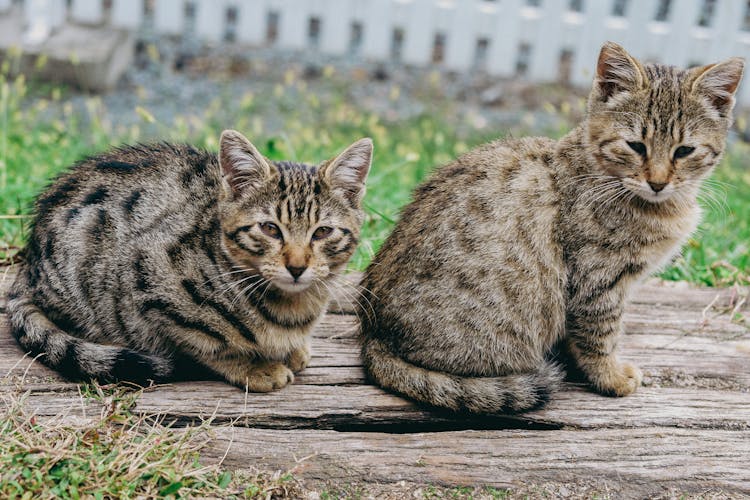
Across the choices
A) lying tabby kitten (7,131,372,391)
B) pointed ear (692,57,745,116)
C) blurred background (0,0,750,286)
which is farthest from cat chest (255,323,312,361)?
blurred background (0,0,750,286)

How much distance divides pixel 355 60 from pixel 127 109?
3.00 metres

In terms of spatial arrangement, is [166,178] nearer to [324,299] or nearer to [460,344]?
[324,299]

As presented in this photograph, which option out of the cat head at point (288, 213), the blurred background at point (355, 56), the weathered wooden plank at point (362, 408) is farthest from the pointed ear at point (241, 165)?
the blurred background at point (355, 56)

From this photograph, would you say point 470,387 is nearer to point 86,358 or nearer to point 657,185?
point 657,185

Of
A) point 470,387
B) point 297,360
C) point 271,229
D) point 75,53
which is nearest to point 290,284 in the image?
point 271,229

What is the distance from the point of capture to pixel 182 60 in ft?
31.1

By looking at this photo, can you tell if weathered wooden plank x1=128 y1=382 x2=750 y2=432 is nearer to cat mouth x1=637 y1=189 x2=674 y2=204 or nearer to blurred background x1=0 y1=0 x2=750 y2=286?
cat mouth x1=637 y1=189 x2=674 y2=204

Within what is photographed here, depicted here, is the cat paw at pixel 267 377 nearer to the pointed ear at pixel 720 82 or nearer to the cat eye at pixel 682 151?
the cat eye at pixel 682 151

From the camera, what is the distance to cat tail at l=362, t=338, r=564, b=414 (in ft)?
11.1

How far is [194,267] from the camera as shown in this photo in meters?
3.41

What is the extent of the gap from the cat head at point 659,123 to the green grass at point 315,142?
14.4 inches

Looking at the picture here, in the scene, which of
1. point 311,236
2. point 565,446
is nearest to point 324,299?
point 311,236

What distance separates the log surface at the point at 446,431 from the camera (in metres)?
3.15

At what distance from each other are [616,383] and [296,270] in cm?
154
